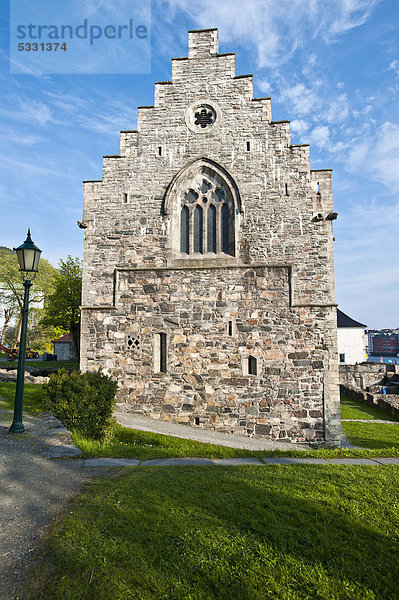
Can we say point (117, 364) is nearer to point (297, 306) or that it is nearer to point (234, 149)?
point (297, 306)

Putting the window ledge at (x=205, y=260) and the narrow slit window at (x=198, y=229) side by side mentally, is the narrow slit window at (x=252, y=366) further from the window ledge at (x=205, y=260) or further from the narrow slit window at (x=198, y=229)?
the narrow slit window at (x=198, y=229)

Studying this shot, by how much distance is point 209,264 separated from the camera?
1131 cm

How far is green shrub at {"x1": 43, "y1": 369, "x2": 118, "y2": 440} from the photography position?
6.64m

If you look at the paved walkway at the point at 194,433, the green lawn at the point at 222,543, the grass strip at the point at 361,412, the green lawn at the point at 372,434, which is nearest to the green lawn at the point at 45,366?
the paved walkway at the point at 194,433

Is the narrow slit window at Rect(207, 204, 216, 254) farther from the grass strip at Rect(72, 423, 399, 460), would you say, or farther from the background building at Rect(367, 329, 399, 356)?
the background building at Rect(367, 329, 399, 356)

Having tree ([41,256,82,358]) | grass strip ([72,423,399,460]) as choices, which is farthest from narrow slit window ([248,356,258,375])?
tree ([41,256,82,358])

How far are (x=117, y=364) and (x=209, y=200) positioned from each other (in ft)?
22.0

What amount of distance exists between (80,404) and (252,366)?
5.84 meters

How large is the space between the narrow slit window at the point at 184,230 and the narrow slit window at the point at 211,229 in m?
0.77

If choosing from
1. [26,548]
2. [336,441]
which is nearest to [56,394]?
[26,548]

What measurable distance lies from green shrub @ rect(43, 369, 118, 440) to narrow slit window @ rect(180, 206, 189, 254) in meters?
6.30

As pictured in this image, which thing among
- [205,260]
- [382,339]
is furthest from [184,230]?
[382,339]

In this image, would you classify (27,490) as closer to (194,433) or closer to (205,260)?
(194,433)

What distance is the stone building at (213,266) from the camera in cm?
1062
